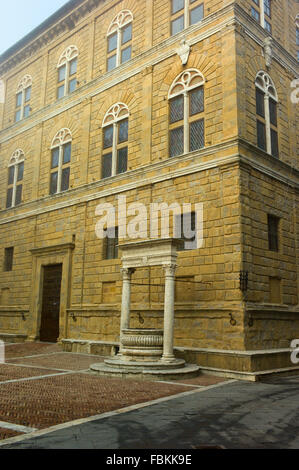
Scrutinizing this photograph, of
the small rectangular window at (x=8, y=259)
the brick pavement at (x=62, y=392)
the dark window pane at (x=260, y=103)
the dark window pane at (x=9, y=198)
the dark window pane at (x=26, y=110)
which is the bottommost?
the brick pavement at (x=62, y=392)

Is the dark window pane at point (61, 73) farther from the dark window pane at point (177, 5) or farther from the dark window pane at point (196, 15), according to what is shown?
the dark window pane at point (196, 15)

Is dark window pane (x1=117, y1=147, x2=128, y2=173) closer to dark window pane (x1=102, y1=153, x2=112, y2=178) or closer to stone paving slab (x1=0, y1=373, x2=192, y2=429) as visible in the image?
dark window pane (x1=102, y1=153, x2=112, y2=178)

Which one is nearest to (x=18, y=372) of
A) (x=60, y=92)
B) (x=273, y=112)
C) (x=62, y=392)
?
(x=62, y=392)

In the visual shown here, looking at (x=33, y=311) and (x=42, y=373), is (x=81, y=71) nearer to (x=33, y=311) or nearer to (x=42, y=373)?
(x=33, y=311)

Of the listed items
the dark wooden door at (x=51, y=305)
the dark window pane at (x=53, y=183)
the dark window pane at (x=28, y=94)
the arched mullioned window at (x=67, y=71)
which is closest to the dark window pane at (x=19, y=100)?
the dark window pane at (x=28, y=94)

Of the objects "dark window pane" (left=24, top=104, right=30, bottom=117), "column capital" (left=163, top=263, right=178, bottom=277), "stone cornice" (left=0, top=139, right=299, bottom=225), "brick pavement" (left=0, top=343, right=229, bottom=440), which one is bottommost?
"brick pavement" (left=0, top=343, right=229, bottom=440)

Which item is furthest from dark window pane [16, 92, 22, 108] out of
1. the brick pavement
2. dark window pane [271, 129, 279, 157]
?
the brick pavement

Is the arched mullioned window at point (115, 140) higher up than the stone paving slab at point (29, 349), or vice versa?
the arched mullioned window at point (115, 140)

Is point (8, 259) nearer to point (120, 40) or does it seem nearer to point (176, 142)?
point (176, 142)

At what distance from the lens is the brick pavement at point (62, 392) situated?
6879 millimetres

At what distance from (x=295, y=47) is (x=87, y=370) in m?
16.1

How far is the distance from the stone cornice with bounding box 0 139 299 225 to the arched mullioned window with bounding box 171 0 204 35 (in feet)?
19.3

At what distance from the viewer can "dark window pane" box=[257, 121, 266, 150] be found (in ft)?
49.7

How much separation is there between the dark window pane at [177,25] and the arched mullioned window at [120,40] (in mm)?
2551
